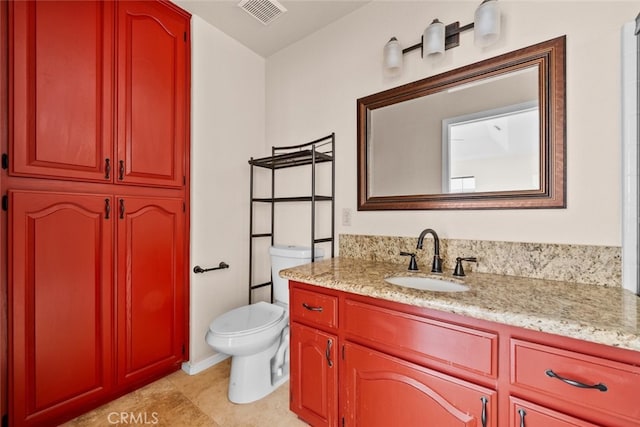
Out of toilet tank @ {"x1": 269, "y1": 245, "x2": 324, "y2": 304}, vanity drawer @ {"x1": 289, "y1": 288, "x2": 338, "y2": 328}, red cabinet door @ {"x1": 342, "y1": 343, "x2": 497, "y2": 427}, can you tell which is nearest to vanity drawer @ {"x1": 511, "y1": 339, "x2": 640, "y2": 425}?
red cabinet door @ {"x1": 342, "y1": 343, "x2": 497, "y2": 427}

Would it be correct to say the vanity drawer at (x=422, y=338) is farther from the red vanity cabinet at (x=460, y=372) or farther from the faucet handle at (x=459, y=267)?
the faucet handle at (x=459, y=267)

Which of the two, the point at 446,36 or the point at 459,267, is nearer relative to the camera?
the point at 459,267

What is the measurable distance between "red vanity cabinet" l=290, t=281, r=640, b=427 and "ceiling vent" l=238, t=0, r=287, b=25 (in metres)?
1.79

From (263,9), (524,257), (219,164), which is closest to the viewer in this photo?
(524,257)

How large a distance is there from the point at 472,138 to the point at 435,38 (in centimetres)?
55

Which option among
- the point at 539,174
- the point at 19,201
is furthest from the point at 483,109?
the point at 19,201

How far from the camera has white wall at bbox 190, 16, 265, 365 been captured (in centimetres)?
191

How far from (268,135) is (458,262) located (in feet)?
5.85

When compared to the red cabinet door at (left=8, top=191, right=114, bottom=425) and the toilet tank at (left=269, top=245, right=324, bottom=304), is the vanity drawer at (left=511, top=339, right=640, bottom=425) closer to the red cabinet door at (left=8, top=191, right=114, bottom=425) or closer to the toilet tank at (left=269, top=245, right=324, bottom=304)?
the toilet tank at (left=269, top=245, right=324, bottom=304)

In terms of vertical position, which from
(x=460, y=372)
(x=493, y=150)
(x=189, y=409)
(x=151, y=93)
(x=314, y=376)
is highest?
(x=151, y=93)

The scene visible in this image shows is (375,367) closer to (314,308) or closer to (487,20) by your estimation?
(314,308)

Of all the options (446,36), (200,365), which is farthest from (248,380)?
(446,36)

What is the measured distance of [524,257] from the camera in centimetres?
125

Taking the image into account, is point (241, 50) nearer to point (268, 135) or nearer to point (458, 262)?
point (268, 135)
